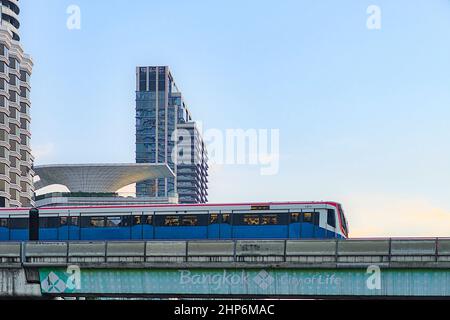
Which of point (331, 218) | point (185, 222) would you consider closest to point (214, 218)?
point (185, 222)

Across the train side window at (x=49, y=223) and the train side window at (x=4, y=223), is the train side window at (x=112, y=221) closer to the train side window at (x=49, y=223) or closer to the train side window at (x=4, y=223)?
the train side window at (x=49, y=223)

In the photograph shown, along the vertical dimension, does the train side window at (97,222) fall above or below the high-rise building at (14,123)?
below

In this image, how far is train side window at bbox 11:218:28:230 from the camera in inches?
1614

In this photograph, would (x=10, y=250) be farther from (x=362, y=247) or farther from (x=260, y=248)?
(x=362, y=247)

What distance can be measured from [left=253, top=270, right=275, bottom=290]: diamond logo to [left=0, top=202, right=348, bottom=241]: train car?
11425 millimetres

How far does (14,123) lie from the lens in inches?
4188

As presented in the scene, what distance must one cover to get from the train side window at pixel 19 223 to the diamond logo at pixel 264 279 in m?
20.6

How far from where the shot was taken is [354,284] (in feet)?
89.0

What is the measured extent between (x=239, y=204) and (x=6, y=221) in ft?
53.6

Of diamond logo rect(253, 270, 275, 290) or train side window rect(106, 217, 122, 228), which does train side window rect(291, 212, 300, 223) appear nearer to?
diamond logo rect(253, 270, 275, 290)

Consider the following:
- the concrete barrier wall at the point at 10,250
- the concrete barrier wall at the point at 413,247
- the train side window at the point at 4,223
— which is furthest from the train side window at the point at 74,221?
the concrete barrier wall at the point at 413,247

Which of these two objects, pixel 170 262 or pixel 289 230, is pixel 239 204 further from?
pixel 170 262

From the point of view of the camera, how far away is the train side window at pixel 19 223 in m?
41.0
